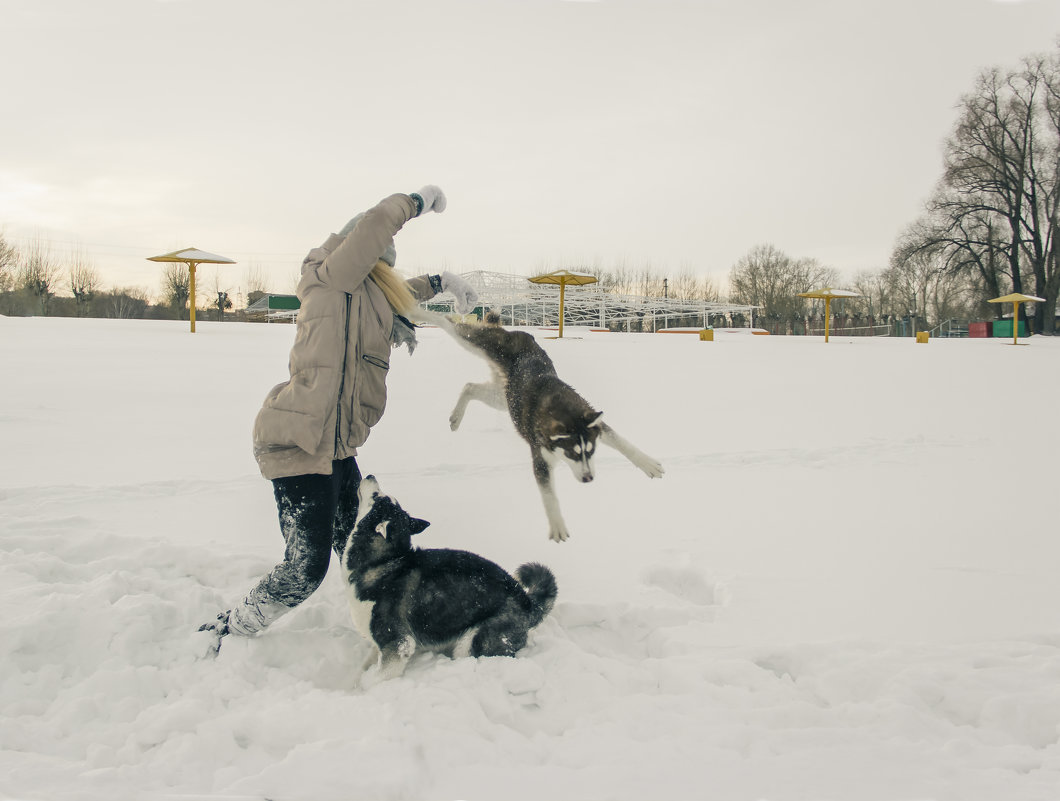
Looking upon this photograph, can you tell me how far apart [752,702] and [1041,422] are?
9.90 meters

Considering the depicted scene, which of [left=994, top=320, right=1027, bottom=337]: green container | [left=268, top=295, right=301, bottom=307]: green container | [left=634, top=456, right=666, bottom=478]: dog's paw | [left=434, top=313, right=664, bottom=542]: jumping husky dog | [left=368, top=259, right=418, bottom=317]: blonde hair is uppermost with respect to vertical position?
[left=268, top=295, right=301, bottom=307]: green container

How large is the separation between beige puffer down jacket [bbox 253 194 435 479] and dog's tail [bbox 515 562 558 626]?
4.23 feet

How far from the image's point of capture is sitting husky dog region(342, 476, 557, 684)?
3182 millimetres

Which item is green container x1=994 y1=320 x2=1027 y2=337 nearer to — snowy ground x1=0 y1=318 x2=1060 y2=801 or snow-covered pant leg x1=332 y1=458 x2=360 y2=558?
snowy ground x1=0 y1=318 x2=1060 y2=801

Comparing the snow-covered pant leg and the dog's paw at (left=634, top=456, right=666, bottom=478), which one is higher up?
the dog's paw at (left=634, top=456, right=666, bottom=478)

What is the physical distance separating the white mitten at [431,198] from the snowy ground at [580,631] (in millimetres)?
2375

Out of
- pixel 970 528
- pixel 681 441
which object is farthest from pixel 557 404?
pixel 681 441

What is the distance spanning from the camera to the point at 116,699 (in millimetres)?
2965

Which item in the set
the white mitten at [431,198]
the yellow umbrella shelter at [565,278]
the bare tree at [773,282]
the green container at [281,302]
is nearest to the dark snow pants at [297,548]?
the white mitten at [431,198]

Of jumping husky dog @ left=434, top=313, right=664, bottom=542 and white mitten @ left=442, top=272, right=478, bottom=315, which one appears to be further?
white mitten @ left=442, top=272, right=478, bottom=315

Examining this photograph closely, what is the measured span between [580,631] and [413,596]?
3.78 ft

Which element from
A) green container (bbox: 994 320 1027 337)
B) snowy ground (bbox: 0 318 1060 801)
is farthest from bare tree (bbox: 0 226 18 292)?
green container (bbox: 994 320 1027 337)

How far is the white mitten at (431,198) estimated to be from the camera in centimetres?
312

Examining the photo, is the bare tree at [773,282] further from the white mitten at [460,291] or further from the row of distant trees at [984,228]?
the white mitten at [460,291]
